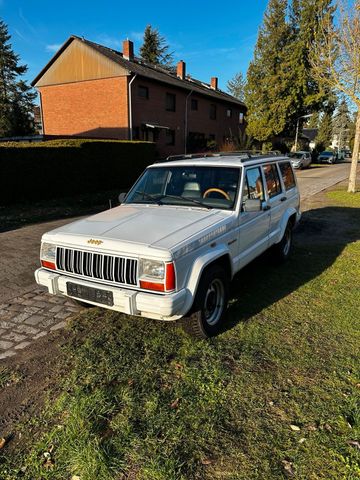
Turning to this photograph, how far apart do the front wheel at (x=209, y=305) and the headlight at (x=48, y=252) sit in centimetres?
153

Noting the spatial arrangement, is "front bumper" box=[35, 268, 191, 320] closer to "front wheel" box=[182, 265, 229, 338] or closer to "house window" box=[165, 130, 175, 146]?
"front wheel" box=[182, 265, 229, 338]

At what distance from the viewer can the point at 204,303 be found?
3.45 metres

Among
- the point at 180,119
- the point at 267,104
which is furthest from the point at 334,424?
the point at 267,104

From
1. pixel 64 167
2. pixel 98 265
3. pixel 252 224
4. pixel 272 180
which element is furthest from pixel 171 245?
pixel 64 167

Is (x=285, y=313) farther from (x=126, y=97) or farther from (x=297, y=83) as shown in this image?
(x=297, y=83)

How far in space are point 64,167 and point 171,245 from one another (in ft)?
33.9

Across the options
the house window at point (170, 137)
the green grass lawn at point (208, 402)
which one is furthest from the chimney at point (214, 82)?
the green grass lawn at point (208, 402)

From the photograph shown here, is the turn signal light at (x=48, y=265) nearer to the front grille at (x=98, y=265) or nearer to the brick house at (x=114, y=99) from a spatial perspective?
the front grille at (x=98, y=265)

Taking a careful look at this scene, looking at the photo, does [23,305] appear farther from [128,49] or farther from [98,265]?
[128,49]

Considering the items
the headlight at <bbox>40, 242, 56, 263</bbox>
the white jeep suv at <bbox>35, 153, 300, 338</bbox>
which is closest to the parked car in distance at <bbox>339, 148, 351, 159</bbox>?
the white jeep suv at <bbox>35, 153, 300, 338</bbox>

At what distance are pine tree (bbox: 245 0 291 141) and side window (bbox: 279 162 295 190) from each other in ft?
105

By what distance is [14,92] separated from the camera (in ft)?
154

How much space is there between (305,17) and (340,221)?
34212 mm

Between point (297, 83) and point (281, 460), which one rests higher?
point (297, 83)
